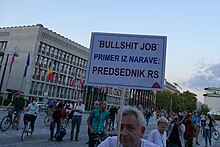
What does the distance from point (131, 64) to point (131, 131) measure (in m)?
1.40

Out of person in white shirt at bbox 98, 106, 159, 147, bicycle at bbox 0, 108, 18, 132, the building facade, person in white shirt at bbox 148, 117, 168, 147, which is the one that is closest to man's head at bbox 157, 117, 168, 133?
person in white shirt at bbox 148, 117, 168, 147

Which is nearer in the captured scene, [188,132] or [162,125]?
[162,125]

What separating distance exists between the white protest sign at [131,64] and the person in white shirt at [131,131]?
110 centimetres

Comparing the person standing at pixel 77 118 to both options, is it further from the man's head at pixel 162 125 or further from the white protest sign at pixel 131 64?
the white protest sign at pixel 131 64

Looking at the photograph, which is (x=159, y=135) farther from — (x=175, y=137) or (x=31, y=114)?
(x=31, y=114)

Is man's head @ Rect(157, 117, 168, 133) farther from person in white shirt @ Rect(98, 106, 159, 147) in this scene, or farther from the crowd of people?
person in white shirt @ Rect(98, 106, 159, 147)

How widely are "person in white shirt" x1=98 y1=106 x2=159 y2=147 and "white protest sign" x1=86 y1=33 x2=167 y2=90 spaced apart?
1.10 meters

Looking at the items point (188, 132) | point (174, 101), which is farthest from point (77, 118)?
point (174, 101)

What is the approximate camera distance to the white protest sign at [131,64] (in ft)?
12.1

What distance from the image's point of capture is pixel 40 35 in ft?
191

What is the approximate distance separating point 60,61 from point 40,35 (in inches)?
372

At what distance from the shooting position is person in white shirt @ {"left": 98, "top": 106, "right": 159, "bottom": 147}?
2441 millimetres

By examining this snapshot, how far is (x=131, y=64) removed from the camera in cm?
369

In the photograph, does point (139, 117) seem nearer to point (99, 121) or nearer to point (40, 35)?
point (99, 121)
